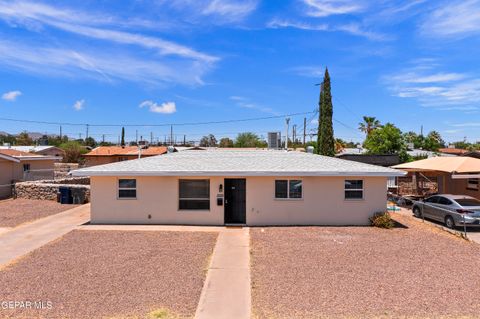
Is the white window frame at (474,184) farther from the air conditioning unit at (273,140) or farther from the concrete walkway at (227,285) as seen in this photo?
the concrete walkway at (227,285)

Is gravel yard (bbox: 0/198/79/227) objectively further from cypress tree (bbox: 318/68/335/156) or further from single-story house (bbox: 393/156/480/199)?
cypress tree (bbox: 318/68/335/156)

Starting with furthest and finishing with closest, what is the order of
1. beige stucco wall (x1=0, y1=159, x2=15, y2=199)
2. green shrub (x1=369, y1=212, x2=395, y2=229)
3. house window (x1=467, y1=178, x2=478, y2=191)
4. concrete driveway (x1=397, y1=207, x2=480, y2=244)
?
beige stucco wall (x1=0, y1=159, x2=15, y2=199)
house window (x1=467, y1=178, x2=478, y2=191)
green shrub (x1=369, y1=212, x2=395, y2=229)
concrete driveway (x1=397, y1=207, x2=480, y2=244)

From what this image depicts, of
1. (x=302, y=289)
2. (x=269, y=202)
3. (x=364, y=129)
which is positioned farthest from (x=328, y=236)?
(x=364, y=129)

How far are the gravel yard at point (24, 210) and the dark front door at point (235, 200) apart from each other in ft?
33.5

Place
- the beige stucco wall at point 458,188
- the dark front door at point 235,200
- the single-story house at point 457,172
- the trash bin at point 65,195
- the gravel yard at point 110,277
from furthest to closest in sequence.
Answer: the trash bin at point 65,195 → the beige stucco wall at point 458,188 → the single-story house at point 457,172 → the dark front door at point 235,200 → the gravel yard at point 110,277

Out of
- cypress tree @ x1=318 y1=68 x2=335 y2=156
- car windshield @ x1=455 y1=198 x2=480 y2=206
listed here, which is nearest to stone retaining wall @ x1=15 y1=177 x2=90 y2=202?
car windshield @ x1=455 y1=198 x2=480 y2=206

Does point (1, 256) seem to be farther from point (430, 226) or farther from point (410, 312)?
point (430, 226)

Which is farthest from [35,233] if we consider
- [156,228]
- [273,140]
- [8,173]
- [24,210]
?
[273,140]

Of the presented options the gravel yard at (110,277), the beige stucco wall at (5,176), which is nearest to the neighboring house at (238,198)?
the gravel yard at (110,277)

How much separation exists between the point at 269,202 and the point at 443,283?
28.4ft

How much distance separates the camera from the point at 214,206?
17.0 meters

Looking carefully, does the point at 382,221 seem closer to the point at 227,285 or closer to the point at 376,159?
the point at 227,285

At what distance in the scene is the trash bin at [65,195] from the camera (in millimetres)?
23625

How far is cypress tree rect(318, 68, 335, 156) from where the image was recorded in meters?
36.4
